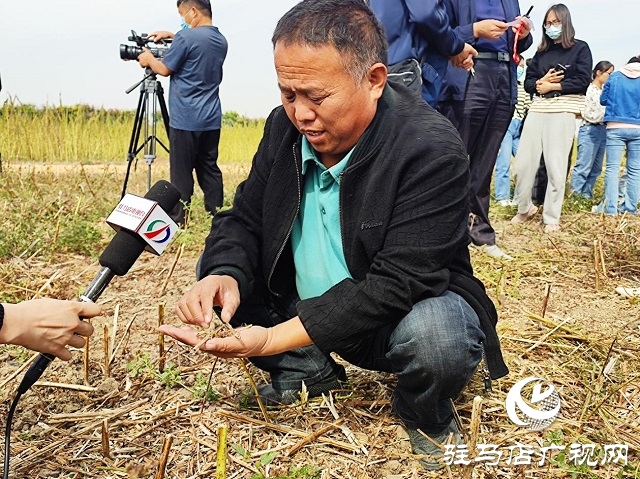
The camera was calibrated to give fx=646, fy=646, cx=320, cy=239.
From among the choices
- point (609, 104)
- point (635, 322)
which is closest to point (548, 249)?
point (635, 322)

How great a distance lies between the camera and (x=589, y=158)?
8039mm

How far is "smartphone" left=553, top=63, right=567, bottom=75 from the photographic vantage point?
571 cm

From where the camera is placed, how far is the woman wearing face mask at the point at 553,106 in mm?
5660

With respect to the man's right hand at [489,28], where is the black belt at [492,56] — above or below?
below

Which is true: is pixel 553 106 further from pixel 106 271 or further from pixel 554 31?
pixel 106 271

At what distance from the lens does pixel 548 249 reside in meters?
4.70

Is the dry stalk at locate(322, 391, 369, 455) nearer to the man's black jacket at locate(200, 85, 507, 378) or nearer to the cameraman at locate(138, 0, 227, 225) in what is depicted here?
the man's black jacket at locate(200, 85, 507, 378)

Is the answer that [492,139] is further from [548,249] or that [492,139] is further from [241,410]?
[241,410]

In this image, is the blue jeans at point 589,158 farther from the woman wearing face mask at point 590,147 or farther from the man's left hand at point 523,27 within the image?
the man's left hand at point 523,27

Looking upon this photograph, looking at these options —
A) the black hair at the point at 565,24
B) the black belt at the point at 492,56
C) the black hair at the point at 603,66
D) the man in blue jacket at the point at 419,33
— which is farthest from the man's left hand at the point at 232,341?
the black hair at the point at 603,66
